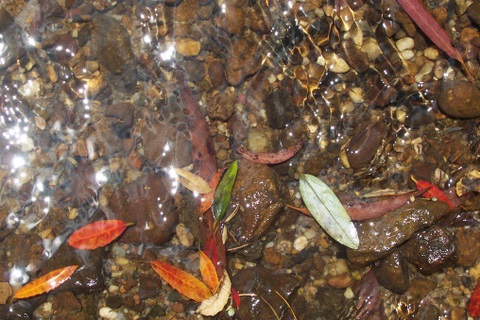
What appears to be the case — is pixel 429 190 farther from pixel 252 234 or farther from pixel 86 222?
pixel 86 222

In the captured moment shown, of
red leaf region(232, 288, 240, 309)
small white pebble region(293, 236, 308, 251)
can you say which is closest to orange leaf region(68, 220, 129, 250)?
red leaf region(232, 288, 240, 309)

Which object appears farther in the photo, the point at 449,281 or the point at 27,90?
the point at 27,90

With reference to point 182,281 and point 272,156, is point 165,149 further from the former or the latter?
point 182,281

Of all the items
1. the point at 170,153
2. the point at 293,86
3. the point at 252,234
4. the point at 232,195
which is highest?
the point at 293,86

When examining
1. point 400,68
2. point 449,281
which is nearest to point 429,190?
point 449,281

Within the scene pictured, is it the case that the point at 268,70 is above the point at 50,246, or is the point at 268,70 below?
above

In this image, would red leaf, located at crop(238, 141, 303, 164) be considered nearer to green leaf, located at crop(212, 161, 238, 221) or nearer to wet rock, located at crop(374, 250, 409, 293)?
green leaf, located at crop(212, 161, 238, 221)

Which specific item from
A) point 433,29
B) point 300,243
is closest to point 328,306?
point 300,243
